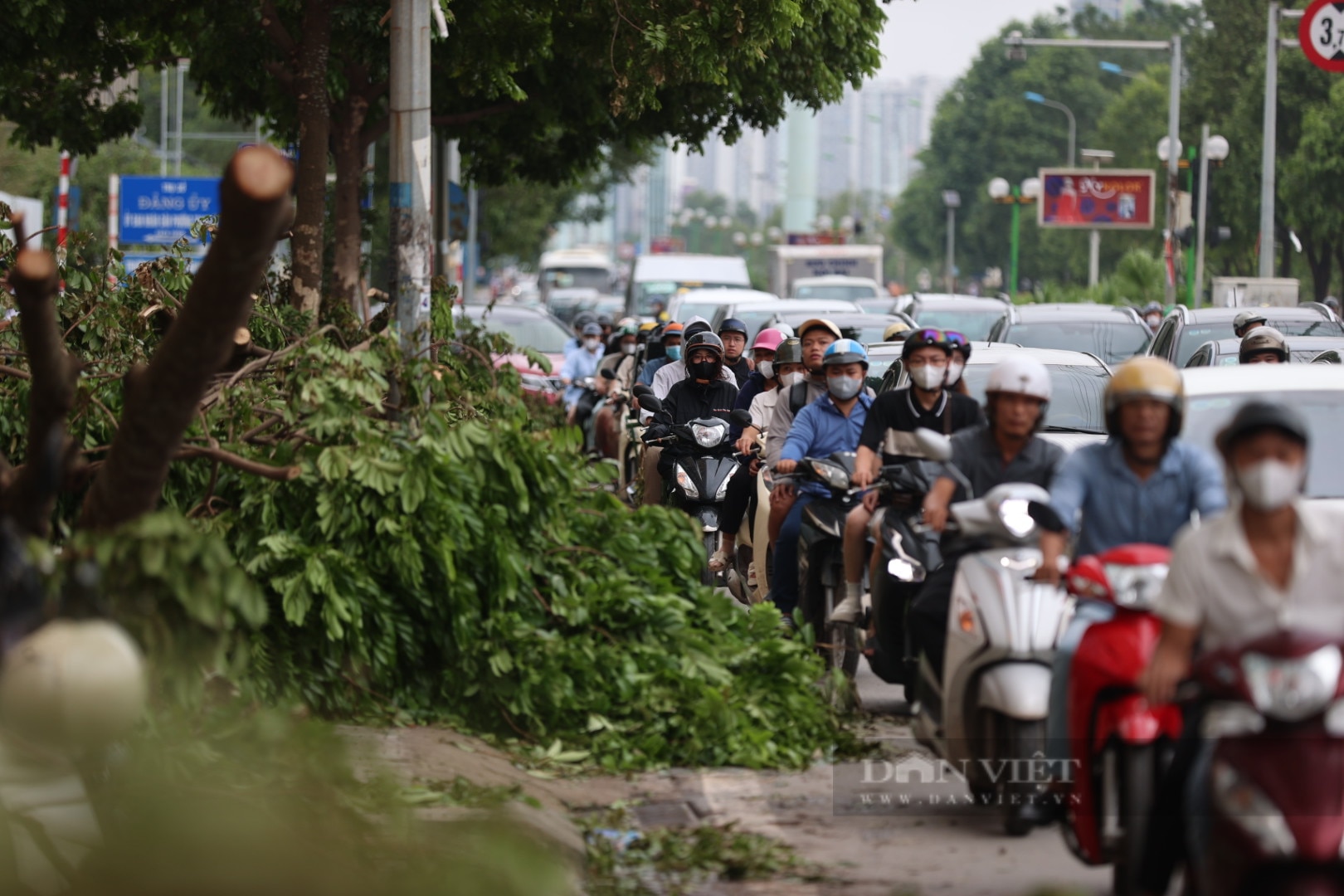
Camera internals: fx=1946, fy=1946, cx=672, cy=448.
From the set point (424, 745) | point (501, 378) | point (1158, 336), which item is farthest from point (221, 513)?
point (1158, 336)

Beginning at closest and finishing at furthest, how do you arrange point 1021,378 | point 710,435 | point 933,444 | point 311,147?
point 933,444 → point 1021,378 → point 710,435 → point 311,147

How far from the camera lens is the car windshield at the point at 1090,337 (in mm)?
18672

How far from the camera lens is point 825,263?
2000 inches

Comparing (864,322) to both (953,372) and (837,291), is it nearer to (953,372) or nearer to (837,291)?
(953,372)

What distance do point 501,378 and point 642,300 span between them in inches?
1383

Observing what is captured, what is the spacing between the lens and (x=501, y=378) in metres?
9.38

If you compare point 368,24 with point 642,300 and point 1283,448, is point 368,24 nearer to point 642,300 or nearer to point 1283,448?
point 1283,448

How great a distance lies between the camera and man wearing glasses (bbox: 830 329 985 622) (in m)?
8.38

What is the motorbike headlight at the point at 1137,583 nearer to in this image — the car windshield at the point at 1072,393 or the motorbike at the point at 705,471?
the car windshield at the point at 1072,393

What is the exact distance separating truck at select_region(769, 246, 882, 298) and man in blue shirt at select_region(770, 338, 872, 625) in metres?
40.3

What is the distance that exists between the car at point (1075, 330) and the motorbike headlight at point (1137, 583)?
13510 mm

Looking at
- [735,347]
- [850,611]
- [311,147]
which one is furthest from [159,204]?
[850,611]

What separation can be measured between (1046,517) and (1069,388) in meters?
5.14

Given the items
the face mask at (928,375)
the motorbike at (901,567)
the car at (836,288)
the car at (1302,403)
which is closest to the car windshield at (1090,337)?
the face mask at (928,375)
